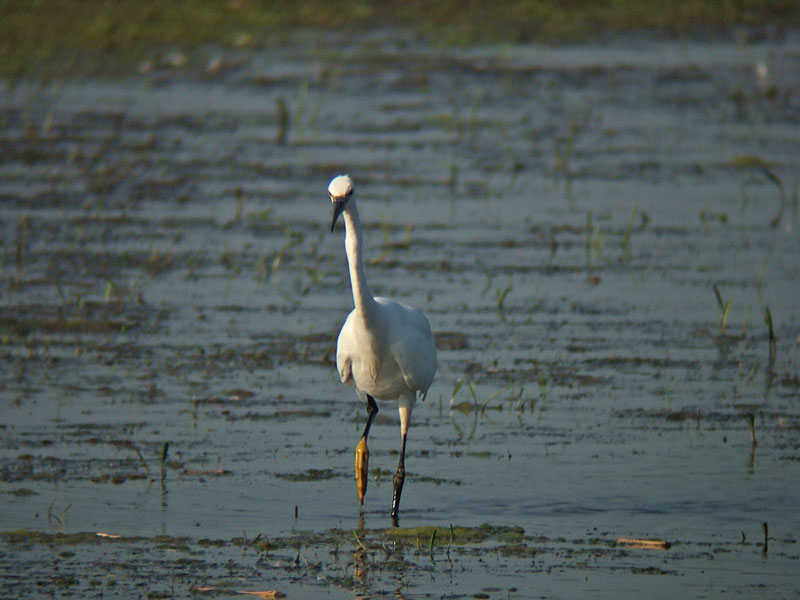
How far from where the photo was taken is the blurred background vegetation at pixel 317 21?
22.7m

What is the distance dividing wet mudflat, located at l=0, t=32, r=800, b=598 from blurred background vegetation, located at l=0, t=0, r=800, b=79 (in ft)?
14.6

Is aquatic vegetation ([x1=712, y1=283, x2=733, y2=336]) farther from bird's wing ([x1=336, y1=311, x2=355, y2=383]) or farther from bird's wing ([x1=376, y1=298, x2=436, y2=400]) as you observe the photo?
bird's wing ([x1=336, y1=311, x2=355, y2=383])

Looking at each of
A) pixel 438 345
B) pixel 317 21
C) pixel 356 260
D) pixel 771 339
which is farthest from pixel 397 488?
pixel 317 21

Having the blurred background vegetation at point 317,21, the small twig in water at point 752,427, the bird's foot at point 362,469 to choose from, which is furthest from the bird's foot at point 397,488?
the blurred background vegetation at point 317,21

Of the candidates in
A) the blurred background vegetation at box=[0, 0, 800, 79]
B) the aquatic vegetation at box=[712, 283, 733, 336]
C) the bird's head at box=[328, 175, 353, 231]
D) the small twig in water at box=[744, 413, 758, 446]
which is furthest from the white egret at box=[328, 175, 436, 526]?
the blurred background vegetation at box=[0, 0, 800, 79]

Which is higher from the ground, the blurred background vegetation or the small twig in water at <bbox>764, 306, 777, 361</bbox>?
the blurred background vegetation

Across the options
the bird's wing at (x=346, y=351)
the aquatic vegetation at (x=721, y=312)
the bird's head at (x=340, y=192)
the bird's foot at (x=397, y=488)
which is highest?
the bird's head at (x=340, y=192)

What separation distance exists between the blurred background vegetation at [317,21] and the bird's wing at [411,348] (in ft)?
49.7

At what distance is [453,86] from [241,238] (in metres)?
8.33

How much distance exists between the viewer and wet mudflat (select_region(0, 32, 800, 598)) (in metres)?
6.14

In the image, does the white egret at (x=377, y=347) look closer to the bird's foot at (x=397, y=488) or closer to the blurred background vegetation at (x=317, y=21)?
the bird's foot at (x=397, y=488)

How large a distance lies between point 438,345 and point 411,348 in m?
2.26

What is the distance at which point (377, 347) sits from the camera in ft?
23.1

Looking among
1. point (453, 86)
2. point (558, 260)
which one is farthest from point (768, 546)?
point (453, 86)
